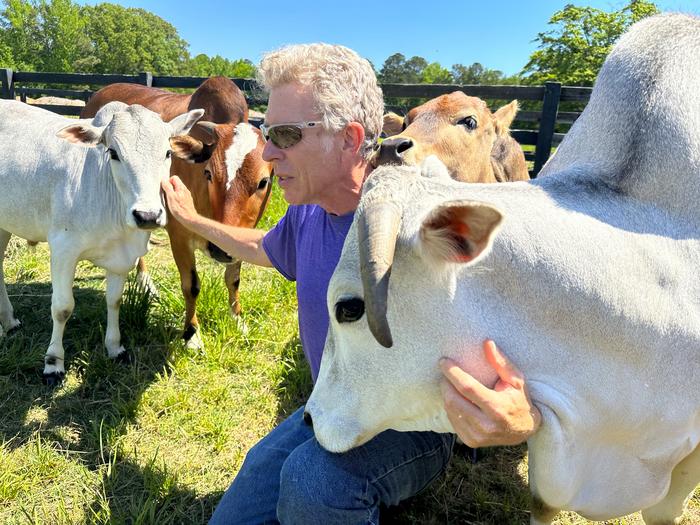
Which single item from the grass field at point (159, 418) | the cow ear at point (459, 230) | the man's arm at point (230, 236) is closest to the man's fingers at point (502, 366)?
the cow ear at point (459, 230)

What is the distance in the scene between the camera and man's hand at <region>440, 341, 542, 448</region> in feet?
4.70

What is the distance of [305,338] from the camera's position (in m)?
2.45

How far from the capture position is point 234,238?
9.87 feet

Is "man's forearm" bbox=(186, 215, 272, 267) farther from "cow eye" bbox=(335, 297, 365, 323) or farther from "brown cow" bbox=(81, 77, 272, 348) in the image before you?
"cow eye" bbox=(335, 297, 365, 323)

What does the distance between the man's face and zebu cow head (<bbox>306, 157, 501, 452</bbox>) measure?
0.61 m

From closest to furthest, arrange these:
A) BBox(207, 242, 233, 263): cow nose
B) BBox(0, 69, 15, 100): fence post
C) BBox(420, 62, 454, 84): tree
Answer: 1. BBox(207, 242, 233, 263): cow nose
2. BBox(0, 69, 15, 100): fence post
3. BBox(420, 62, 454, 84): tree

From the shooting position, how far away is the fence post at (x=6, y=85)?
12.0 metres

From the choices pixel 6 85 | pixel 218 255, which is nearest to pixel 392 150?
pixel 218 255

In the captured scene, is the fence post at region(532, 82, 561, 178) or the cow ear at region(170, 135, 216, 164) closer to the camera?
the cow ear at region(170, 135, 216, 164)

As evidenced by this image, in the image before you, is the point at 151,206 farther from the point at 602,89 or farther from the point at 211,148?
the point at 602,89

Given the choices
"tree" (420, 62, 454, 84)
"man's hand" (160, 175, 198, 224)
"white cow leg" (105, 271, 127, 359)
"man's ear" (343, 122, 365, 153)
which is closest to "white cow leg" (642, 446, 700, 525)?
"man's ear" (343, 122, 365, 153)

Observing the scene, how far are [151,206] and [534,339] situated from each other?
8.27 feet

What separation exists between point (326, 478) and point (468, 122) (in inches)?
116

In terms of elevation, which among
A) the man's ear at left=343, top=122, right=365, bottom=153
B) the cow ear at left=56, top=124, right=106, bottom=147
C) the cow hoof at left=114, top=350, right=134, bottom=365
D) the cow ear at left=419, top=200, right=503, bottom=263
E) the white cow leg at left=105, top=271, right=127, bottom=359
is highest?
the man's ear at left=343, top=122, right=365, bottom=153
